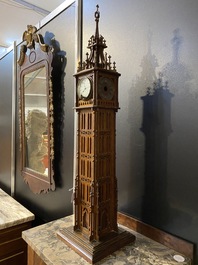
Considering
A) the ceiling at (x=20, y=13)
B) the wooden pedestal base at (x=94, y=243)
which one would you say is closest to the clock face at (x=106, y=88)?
the wooden pedestal base at (x=94, y=243)

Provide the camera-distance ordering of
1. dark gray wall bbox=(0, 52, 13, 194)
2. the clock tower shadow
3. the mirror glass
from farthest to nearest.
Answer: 1. dark gray wall bbox=(0, 52, 13, 194)
2. the mirror glass
3. the clock tower shadow

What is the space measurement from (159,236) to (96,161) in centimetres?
49

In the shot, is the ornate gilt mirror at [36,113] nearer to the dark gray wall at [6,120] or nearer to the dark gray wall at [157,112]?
the dark gray wall at [6,120]

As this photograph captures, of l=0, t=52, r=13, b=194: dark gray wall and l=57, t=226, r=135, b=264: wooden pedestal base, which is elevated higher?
l=0, t=52, r=13, b=194: dark gray wall

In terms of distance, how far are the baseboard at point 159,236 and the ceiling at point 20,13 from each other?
2.13 metres

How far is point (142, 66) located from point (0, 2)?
215cm

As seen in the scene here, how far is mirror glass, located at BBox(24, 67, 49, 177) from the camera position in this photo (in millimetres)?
1746

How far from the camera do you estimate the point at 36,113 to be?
6.19 feet

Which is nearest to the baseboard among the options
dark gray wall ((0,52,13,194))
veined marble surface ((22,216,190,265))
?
veined marble surface ((22,216,190,265))

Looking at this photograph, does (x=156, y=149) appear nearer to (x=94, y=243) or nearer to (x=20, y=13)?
(x=94, y=243)

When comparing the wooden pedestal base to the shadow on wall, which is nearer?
the wooden pedestal base

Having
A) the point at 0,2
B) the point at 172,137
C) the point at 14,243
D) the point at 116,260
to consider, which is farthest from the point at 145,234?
the point at 0,2

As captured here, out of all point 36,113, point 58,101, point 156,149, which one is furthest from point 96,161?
point 36,113

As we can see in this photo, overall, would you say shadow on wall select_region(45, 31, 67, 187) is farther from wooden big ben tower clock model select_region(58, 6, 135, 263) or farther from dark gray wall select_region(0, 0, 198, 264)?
wooden big ben tower clock model select_region(58, 6, 135, 263)
